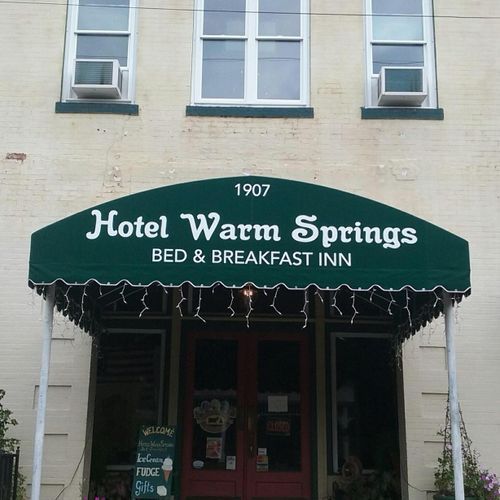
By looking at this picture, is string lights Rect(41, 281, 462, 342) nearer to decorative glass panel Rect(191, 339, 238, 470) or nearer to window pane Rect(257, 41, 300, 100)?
decorative glass panel Rect(191, 339, 238, 470)

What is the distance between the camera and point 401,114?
9.20 meters

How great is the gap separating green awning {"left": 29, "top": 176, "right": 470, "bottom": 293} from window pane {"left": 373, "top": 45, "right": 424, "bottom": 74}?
11.5 feet

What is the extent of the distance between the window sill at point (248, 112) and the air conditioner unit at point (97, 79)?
95cm

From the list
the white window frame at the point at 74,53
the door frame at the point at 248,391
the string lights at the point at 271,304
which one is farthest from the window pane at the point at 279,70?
the door frame at the point at 248,391

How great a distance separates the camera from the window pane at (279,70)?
9.51 metres

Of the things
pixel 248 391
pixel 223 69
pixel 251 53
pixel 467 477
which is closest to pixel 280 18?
pixel 251 53

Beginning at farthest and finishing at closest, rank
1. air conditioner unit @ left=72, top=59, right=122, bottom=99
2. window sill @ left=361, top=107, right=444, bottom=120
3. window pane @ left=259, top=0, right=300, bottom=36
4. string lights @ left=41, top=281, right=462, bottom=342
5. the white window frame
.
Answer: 1. window pane @ left=259, top=0, right=300, bottom=36
2. the white window frame
3. window sill @ left=361, top=107, right=444, bottom=120
4. air conditioner unit @ left=72, top=59, right=122, bottom=99
5. string lights @ left=41, top=281, right=462, bottom=342

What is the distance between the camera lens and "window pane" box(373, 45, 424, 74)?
31.3ft

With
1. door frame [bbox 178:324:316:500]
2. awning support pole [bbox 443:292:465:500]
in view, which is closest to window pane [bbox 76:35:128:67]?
door frame [bbox 178:324:316:500]

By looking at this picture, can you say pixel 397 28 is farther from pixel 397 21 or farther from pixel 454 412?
pixel 454 412

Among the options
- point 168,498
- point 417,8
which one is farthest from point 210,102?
point 168,498

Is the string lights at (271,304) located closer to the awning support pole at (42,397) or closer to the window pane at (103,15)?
the awning support pole at (42,397)

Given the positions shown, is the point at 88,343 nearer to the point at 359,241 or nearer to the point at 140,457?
the point at 140,457

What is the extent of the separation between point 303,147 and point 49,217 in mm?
3209
